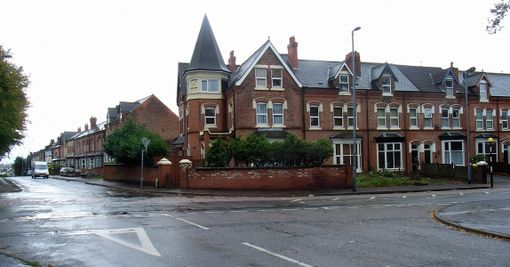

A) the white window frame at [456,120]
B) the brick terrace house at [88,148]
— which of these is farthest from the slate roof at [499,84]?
the brick terrace house at [88,148]

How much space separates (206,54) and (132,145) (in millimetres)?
10142

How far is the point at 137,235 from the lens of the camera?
12.3m

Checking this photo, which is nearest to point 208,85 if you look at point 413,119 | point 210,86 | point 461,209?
point 210,86

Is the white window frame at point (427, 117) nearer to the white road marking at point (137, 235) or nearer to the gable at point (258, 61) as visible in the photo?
the gable at point (258, 61)

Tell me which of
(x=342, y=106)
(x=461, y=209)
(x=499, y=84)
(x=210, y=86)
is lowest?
(x=461, y=209)

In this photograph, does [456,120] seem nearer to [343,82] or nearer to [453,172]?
[453,172]

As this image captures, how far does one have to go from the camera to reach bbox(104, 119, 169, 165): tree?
133ft

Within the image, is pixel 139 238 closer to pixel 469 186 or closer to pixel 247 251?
pixel 247 251

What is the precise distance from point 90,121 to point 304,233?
9702cm

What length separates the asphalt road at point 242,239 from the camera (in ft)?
30.2

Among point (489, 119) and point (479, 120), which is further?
point (489, 119)

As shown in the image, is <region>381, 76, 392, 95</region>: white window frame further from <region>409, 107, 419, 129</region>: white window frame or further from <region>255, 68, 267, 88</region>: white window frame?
<region>255, 68, 267, 88</region>: white window frame

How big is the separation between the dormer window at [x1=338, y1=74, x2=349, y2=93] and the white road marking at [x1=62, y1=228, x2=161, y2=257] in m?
32.8

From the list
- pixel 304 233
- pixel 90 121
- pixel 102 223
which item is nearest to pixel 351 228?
pixel 304 233
